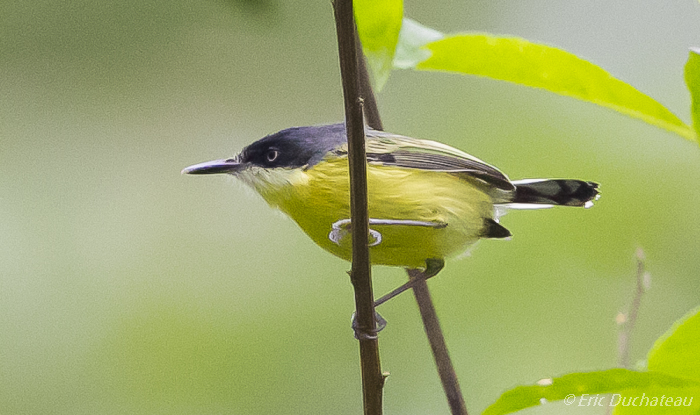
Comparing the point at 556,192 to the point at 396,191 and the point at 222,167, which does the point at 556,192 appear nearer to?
the point at 396,191

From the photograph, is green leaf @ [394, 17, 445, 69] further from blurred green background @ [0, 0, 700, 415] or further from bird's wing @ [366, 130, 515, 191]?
blurred green background @ [0, 0, 700, 415]

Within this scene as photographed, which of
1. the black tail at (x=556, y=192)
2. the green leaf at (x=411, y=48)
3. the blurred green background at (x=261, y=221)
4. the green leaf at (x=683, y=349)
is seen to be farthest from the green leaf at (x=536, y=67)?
the blurred green background at (x=261, y=221)

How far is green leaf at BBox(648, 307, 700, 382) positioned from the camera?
0.41 meters

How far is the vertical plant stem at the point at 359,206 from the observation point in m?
0.38

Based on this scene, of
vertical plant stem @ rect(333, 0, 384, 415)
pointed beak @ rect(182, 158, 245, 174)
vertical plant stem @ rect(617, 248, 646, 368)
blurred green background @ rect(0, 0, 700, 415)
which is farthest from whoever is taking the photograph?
blurred green background @ rect(0, 0, 700, 415)

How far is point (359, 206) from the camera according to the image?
0.46 metres

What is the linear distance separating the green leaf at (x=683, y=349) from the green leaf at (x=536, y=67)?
13cm

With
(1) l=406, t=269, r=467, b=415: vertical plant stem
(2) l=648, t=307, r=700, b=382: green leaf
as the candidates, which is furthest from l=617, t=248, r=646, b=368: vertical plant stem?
(2) l=648, t=307, r=700, b=382: green leaf

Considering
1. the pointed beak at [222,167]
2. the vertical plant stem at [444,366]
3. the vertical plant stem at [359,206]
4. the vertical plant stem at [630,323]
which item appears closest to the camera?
the vertical plant stem at [359,206]

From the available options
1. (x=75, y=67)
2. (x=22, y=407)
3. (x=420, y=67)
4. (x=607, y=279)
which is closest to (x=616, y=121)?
(x=607, y=279)

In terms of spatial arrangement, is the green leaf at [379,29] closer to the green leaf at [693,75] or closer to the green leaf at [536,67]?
the green leaf at [536,67]

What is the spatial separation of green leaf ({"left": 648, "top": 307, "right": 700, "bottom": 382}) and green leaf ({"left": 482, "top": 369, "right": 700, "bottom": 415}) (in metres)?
0.01

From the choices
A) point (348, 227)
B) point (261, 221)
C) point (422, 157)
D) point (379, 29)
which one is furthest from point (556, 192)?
point (261, 221)

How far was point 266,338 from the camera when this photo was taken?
165 centimetres
